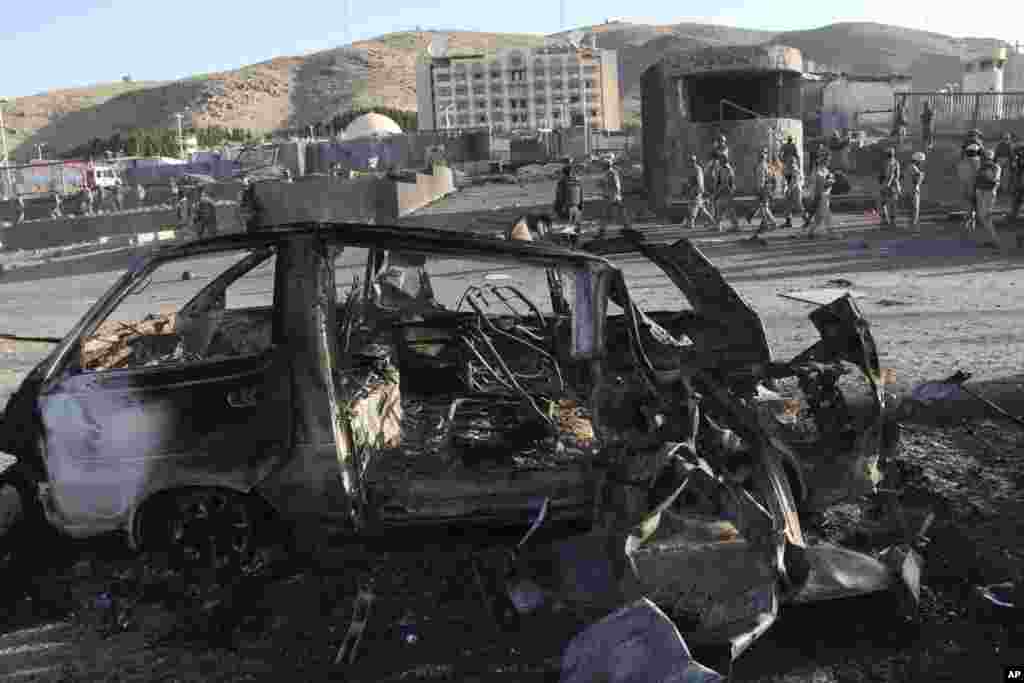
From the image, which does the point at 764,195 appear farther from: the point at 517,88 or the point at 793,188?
the point at 517,88

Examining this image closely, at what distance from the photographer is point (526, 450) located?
14.8 feet

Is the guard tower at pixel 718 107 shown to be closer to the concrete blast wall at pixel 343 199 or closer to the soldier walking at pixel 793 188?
the soldier walking at pixel 793 188

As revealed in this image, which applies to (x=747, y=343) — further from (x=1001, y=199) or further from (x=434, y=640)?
(x=1001, y=199)

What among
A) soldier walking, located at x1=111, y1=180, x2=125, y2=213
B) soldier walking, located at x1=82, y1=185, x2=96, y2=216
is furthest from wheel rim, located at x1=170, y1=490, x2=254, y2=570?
soldier walking, located at x1=111, y1=180, x2=125, y2=213

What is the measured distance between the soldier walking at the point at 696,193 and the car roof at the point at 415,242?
623 inches

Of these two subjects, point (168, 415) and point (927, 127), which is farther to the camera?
point (927, 127)

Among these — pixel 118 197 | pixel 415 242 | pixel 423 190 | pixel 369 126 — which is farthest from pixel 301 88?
pixel 415 242

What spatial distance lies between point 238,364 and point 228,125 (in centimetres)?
12555

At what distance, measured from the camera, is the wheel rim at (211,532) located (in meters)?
3.96

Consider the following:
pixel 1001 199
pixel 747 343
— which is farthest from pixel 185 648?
pixel 1001 199

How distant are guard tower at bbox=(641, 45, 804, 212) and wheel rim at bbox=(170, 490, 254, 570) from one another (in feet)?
62.6

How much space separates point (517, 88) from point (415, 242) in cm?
7038

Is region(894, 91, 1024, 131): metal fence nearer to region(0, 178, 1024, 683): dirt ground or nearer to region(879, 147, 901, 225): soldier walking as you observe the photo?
region(879, 147, 901, 225): soldier walking

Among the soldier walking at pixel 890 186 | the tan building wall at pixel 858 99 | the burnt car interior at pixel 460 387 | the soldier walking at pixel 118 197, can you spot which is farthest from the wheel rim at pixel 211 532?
the soldier walking at pixel 118 197
